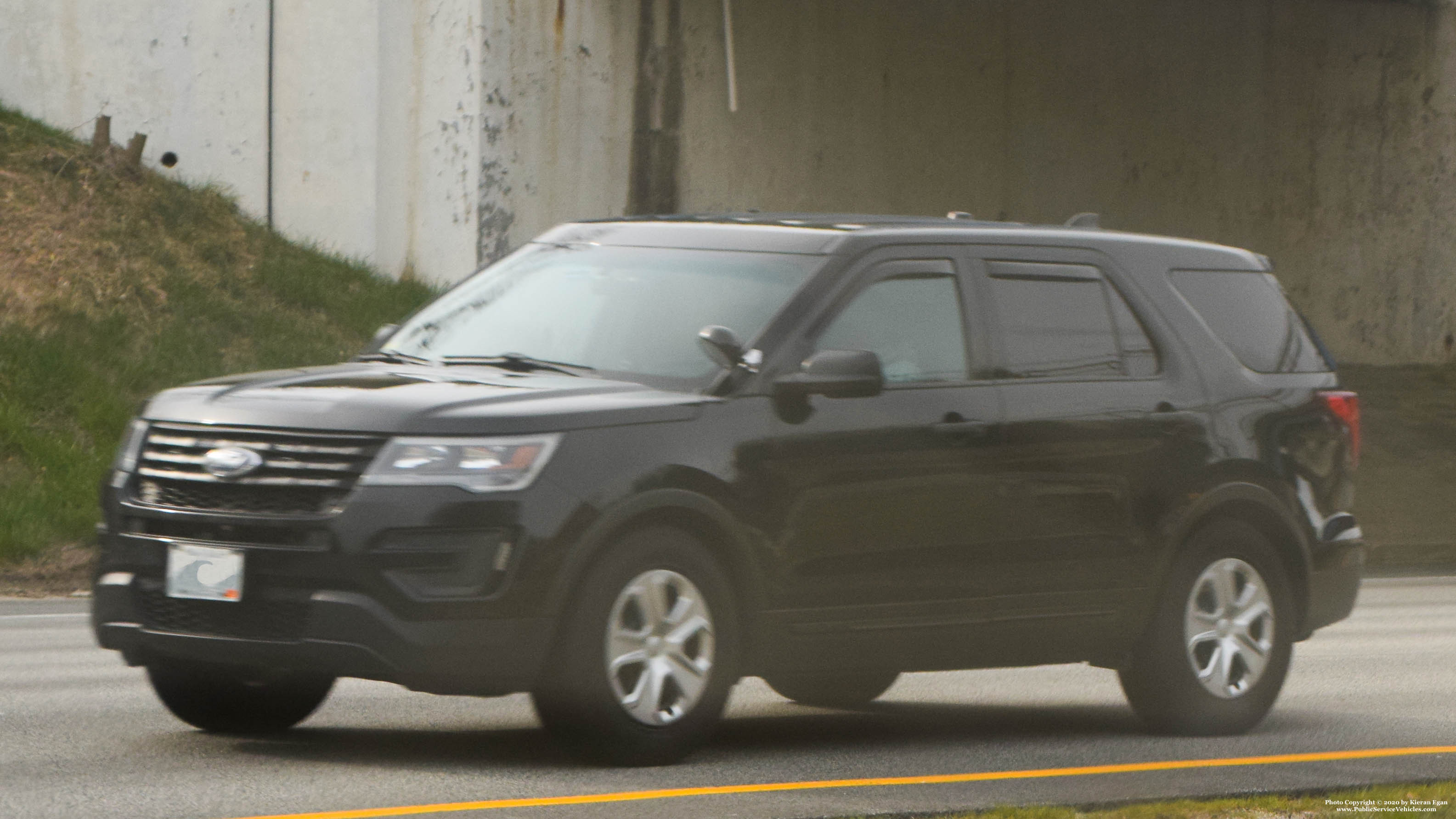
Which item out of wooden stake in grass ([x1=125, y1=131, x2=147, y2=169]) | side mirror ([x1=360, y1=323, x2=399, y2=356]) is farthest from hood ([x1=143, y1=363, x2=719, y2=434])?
wooden stake in grass ([x1=125, y1=131, x2=147, y2=169])

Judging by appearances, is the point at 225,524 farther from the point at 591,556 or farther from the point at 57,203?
the point at 57,203

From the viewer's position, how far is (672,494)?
7312mm

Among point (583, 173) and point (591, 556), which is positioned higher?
point (583, 173)

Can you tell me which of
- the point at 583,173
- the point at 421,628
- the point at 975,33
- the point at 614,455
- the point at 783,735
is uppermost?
the point at 975,33

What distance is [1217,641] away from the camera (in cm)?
911

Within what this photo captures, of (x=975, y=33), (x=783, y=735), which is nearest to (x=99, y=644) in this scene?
(x=783, y=735)

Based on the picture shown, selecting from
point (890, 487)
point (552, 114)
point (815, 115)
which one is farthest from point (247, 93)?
point (890, 487)

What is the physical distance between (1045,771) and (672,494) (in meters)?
1.63

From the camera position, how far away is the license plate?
23.2 feet

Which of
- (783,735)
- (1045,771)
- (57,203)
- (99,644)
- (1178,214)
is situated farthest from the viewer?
(1178,214)

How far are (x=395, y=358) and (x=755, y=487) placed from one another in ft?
5.00

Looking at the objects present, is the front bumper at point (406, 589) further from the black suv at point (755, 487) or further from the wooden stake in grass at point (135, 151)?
the wooden stake in grass at point (135, 151)

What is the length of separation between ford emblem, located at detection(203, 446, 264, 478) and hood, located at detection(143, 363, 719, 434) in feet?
0.30

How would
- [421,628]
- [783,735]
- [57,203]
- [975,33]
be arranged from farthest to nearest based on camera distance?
[975,33] → [57,203] → [783,735] → [421,628]
